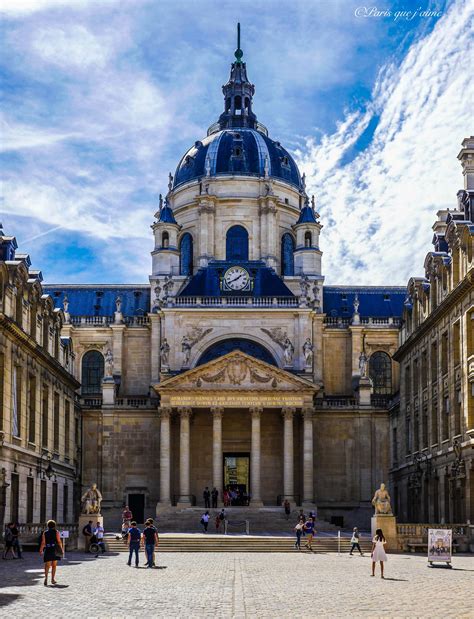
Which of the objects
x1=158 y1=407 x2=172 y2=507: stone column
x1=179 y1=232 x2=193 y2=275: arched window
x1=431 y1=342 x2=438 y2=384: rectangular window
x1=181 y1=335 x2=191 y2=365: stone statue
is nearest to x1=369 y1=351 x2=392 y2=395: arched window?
x1=181 y1=335 x2=191 y2=365: stone statue

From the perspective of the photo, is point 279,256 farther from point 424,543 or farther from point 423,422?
point 424,543

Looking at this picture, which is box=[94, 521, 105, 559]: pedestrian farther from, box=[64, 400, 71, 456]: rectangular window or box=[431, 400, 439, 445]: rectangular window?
box=[64, 400, 71, 456]: rectangular window

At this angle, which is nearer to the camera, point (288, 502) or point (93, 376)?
point (288, 502)

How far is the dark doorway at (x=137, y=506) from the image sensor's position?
7756 centimetres

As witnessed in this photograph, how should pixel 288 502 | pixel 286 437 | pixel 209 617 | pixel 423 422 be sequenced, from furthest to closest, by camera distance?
pixel 286 437
pixel 288 502
pixel 423 422
pixel 209 617

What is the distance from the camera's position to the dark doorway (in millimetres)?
77562

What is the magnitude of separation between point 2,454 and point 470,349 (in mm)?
20833

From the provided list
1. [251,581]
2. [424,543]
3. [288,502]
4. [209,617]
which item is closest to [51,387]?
[288,502]

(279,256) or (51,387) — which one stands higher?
(279,256)

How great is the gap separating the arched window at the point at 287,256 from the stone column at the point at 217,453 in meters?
21.0

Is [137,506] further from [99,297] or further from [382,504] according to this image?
[382,504]

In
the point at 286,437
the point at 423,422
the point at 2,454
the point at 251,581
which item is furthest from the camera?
the point at 286,437

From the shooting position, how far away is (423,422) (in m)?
59.2

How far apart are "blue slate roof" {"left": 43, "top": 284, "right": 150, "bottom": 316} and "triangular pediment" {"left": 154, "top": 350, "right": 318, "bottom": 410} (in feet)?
55.3
